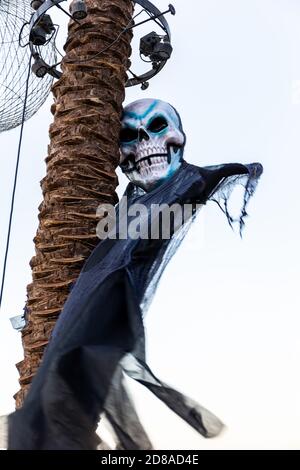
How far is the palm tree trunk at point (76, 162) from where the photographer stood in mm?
3293

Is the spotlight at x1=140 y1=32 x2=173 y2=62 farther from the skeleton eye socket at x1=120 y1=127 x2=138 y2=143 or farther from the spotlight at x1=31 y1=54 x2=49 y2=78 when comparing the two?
the skeleton eye socket at x1=120 y1=127 x2=138 y2=143

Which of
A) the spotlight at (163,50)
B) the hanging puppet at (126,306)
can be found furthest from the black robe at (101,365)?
the spotlight at (163,50)

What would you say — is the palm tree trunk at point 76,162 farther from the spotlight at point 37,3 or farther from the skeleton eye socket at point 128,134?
the spotlight at point 37,3

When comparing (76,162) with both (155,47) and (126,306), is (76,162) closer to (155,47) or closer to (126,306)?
(126,306)

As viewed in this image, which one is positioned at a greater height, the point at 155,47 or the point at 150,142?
the point at 155,47

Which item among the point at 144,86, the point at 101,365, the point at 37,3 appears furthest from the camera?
the point at 144,86

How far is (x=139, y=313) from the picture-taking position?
9.28ft

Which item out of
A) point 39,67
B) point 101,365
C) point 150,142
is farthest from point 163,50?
point 101,365

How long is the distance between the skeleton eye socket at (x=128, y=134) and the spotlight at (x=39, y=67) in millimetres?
786

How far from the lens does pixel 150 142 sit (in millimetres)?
3795

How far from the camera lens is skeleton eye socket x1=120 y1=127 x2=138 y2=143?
152 inches

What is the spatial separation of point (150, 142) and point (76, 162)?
42 cm

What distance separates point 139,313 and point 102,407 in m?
0.46
